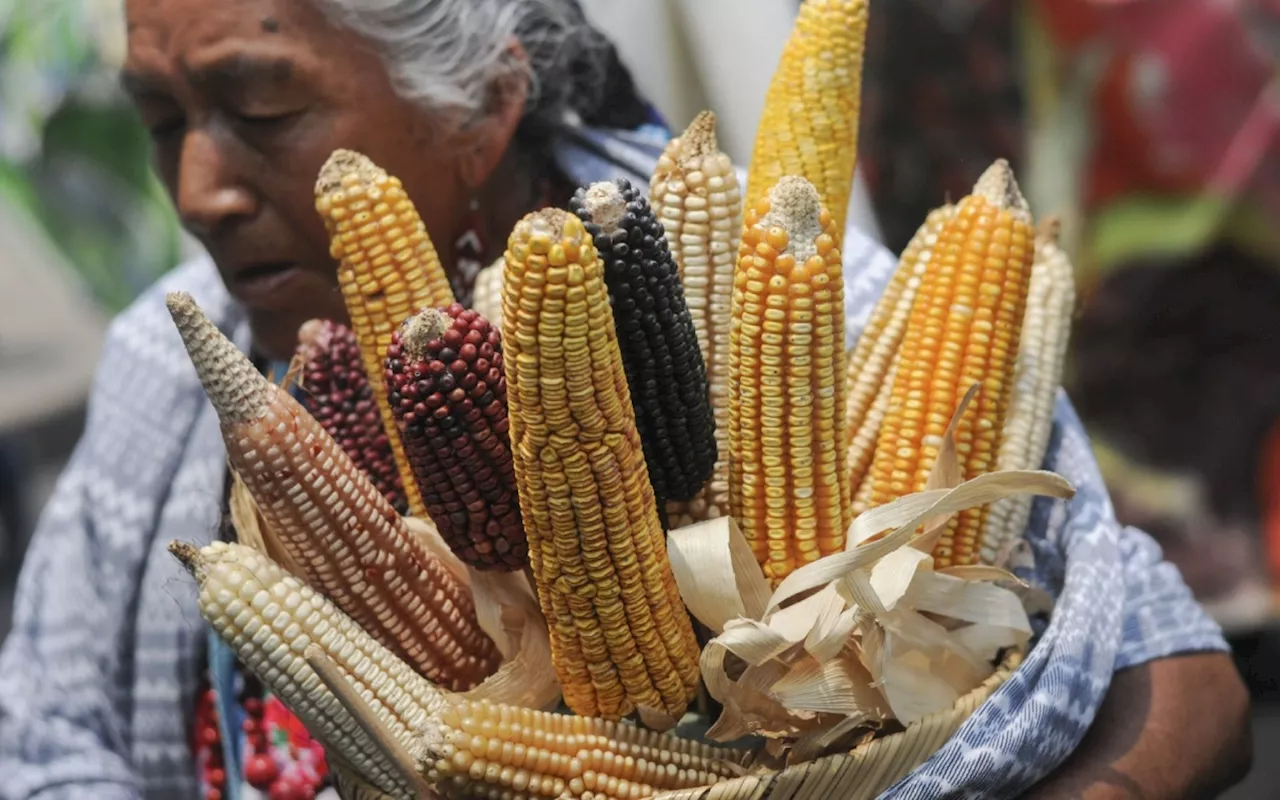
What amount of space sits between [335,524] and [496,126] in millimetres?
347

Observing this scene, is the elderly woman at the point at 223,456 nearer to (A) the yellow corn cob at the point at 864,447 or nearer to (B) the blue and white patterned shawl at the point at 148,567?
(B) the blue and white patterned shawl at the point at 148,567

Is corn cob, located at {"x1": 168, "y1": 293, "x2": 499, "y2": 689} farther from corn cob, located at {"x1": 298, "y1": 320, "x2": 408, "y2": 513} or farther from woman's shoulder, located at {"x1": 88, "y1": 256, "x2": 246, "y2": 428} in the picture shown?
woman's shoulder, located at {"x1": 88, "y1": 256, "x2": 246, "y2": 428}

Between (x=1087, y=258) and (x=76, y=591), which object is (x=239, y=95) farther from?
(x=1087, y=258)

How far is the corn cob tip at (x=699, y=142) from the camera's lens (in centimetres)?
66

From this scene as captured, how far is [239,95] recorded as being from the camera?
0.76 m

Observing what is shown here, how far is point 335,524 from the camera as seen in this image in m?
0.63

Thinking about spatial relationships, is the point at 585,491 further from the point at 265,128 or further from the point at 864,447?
the point at 265,128

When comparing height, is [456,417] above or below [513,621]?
above

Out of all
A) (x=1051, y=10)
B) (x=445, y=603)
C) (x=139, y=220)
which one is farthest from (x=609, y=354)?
(x=139, y=220)

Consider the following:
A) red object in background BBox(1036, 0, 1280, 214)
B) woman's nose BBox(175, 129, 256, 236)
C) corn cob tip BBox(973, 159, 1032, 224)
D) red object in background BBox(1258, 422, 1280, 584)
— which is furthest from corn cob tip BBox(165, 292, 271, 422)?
red object in background BBox(1258, 422, 1280, 584)

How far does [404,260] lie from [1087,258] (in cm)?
113

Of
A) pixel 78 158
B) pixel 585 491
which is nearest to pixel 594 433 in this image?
pixel 585 491

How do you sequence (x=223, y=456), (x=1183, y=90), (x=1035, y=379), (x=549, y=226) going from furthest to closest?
(x=1183, y=90) < (x=223, y=456) < (x=1035, y=379) < (x=549, y=226)

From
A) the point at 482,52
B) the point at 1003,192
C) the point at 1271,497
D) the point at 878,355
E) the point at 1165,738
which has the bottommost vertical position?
the point at 1271,497
